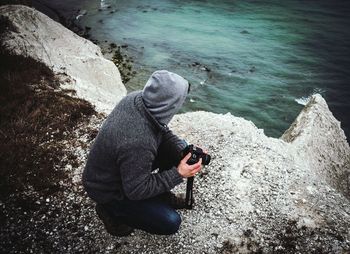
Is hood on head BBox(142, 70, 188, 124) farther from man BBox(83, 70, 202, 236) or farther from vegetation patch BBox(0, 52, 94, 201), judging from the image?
vegetation patch BBox(0, 52, 94, 201)

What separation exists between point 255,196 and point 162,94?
3768 mm

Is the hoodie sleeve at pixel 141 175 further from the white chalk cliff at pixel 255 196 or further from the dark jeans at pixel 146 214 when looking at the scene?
the white chalk cliff at pixel 255 196

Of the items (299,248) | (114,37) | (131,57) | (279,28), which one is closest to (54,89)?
(299,248)

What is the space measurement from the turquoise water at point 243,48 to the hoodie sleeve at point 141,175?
12156 millimetres

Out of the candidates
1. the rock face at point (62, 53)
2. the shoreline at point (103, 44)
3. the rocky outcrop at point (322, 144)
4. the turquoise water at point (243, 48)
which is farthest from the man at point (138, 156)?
the shoreline at point (103, 44)

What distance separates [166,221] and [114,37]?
22.3m

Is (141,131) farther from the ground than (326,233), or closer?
farther from the ground

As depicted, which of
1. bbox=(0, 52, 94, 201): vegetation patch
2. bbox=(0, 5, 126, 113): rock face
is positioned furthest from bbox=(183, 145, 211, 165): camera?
bbox=(0, 5, 126, 113): rock face

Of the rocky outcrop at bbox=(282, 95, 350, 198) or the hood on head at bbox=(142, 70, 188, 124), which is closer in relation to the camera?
the hood on head at bbox=(142, 70, 188, 124)

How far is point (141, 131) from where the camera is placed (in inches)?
156

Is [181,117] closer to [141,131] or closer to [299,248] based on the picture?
[299,248]

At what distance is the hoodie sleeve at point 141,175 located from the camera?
13.1ft

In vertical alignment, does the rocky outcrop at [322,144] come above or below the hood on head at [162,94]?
below

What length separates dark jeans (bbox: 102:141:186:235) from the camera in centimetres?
484
